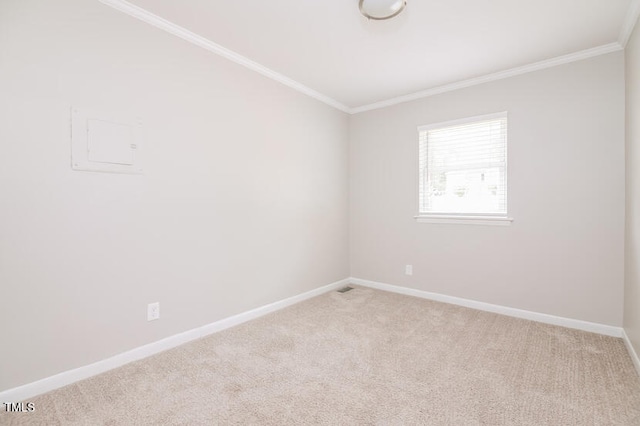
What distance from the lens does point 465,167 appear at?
11.1 feet

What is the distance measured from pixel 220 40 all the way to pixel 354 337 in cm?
274

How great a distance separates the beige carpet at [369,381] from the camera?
1.62m

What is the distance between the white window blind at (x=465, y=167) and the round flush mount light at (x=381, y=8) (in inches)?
69.5

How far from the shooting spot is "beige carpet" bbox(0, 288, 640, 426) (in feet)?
5.32

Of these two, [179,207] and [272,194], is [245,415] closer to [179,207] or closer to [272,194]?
[179,207]

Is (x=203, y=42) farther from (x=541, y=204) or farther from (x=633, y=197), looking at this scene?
(x=633, y=197)

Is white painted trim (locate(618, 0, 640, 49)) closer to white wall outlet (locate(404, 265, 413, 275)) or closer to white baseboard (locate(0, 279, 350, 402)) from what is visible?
white wall outlet (locate(404, 265, 413, 275))

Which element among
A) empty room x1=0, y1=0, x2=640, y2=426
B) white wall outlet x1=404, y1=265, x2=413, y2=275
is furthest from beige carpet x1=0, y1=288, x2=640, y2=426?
white wall outlet x1=404, y1=265, x2=413, y2=275

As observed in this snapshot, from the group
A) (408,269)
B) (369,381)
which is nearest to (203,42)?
(369,381)

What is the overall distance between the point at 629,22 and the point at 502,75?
969 mm

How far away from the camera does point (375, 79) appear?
10.9ft

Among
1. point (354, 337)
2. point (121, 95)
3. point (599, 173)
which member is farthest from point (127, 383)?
point (599, 173)

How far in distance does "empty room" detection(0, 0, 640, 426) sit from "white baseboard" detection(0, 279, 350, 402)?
11 mm

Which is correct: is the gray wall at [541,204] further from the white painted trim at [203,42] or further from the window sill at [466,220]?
the white painted trim at [203,42]
